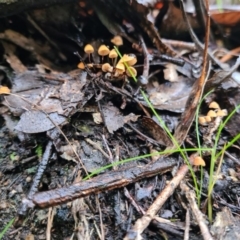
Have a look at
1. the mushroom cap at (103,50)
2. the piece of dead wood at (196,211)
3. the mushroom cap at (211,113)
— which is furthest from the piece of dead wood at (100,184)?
the mushroom cap at (103,50)

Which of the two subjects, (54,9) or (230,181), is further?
(54,9)

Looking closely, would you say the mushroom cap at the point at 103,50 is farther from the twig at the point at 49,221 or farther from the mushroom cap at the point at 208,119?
the twig at the point at 49,221

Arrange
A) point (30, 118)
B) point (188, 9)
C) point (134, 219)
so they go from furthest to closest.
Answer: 1. point (188, 9)
2. point (30, 118)
3. point (134, 219)

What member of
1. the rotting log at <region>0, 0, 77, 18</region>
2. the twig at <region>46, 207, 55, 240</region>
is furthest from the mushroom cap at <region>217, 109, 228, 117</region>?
the rotting log at <region>0, 0, 77, 18</region>

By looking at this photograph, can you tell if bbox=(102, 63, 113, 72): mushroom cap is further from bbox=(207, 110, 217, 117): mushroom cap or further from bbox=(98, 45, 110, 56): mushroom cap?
bbox=(207, 110, 217, 117): mushroom cap

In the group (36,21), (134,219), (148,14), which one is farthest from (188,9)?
(134,219)

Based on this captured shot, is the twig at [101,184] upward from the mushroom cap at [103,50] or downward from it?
downward

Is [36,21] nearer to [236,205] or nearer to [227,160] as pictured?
[227,160]

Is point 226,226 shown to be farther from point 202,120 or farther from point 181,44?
point 181,44
